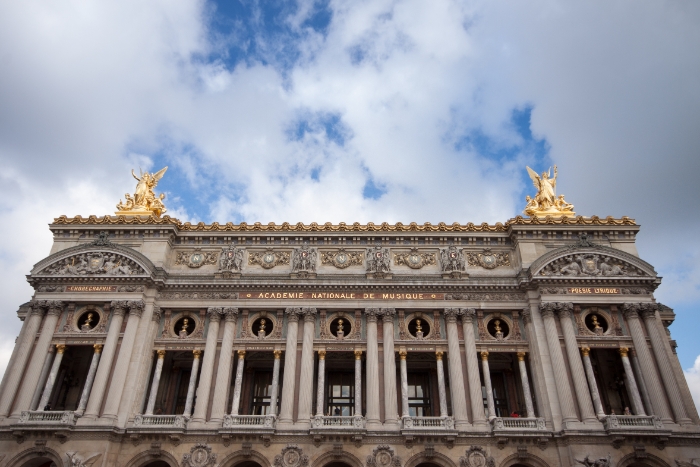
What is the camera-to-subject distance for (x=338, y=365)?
118 feet

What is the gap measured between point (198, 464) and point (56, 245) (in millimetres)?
17501

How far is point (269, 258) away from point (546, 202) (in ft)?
63.3

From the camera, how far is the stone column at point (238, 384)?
3200cm

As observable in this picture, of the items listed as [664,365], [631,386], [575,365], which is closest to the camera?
[631,386]

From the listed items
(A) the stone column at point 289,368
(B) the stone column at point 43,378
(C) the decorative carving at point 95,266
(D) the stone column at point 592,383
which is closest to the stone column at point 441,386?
(D) the stone column at point 592,383

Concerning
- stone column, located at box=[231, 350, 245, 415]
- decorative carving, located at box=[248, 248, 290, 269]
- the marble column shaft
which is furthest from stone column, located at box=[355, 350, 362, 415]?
decorative carving, located at box=[248, 248, 290, 269]

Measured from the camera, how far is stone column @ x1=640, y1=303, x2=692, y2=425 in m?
30.4

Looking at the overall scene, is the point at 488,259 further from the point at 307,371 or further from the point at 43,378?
the point at 43,378

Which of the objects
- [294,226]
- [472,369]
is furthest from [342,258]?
[472,369]

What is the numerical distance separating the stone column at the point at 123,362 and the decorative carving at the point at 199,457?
462 centimetres

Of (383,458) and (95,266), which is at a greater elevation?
(95,266)

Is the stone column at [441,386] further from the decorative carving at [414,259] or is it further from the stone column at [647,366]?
the stone column at [647,366]

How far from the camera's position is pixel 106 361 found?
32.4 m

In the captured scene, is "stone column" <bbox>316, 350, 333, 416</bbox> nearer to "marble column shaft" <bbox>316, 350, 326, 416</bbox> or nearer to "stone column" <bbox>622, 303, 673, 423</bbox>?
"marble column shaft" <bbox>316, 350, 326, 416</bbox>
